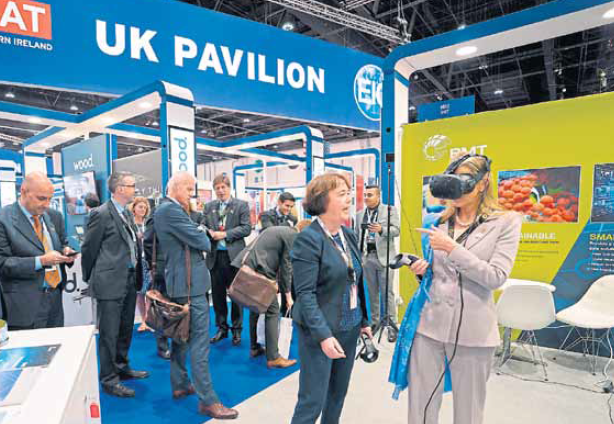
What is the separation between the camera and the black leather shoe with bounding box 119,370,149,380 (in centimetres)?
295

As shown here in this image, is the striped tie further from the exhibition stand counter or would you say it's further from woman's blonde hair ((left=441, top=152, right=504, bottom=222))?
woman's blonde hair ((left=441, top=152, right=504, bottom=222))

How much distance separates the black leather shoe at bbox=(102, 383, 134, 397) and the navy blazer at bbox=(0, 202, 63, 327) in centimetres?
82

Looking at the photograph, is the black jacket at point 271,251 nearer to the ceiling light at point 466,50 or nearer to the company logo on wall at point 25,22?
the ceiling light at point 466,50

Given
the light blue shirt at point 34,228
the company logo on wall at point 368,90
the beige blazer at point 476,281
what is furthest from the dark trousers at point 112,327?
the company logo on wall at point 368,90

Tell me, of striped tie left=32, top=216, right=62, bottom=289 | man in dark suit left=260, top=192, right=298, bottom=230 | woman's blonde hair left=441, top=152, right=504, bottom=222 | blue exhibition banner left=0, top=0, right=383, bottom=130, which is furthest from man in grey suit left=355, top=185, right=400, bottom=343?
striped tie left=32, top=216, right=62, bottom=289

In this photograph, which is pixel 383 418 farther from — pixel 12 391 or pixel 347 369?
pixel 12 391

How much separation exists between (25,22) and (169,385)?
3397 mm

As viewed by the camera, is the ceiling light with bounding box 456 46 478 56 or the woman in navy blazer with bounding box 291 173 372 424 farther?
the ceiling light with bounding box 456 46 478 56

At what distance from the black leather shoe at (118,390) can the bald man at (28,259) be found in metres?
0.68

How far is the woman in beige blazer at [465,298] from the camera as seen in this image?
140cm

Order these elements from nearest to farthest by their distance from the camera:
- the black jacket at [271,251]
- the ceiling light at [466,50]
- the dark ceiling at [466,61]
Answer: the black jacket at [271,251], the ceiling light at [466,50], the dark ceiling at [466,61]

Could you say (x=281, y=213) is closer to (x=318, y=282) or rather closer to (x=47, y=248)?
(x=47, y=248)

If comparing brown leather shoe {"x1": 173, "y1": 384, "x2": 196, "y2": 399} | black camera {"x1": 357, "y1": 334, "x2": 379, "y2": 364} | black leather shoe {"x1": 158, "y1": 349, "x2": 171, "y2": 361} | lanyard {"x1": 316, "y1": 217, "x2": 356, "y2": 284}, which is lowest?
black leather shoe {"x1": 158, "y1": 349, "x2": 171, "y2": 361}

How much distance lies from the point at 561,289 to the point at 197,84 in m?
4.31
